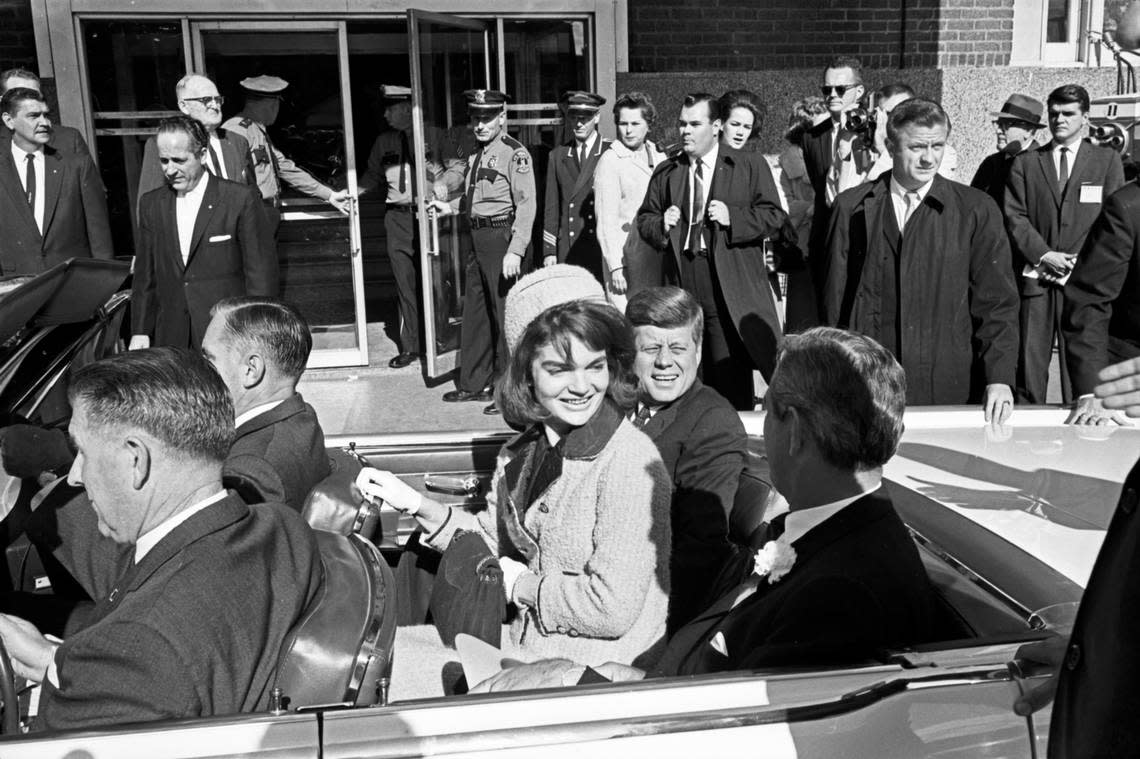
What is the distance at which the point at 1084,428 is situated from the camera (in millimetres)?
3162

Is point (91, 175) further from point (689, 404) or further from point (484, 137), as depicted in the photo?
point (689, 404)

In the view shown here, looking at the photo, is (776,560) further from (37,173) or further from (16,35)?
(16,35)

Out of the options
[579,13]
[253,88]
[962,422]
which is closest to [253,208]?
[253,88]

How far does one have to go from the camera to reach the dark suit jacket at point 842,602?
6.75 ft

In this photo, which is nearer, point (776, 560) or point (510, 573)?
point (776, 560)

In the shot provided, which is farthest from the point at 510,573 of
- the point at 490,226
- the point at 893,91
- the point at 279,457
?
the point at 893,91

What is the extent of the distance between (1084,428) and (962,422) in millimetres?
368

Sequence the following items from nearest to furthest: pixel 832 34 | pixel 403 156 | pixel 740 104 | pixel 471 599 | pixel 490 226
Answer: pixel 471 599 → pixel 740 104 → pixel 490 226 → pixel 403 156 → pixel 832 34

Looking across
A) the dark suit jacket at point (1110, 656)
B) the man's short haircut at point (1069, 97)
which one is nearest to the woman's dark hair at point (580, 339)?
the dark suit jacket at point (1110, 656)

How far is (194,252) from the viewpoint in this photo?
6.10 metres

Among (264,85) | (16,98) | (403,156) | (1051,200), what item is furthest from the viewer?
(264,85)

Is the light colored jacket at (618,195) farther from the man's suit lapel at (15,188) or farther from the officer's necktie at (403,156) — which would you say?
the man's suit lapel at (15,188)

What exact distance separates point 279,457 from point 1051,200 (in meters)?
5.04

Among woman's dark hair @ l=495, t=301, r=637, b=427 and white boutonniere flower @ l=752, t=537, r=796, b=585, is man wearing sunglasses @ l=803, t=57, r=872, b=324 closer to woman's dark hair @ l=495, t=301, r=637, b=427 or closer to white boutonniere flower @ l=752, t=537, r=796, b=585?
woman's dark hair @ l=495, t=301, r=637, b=427
